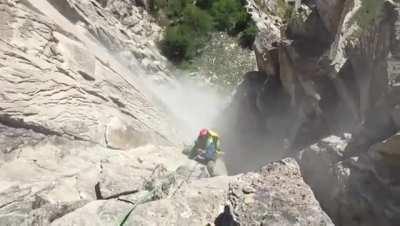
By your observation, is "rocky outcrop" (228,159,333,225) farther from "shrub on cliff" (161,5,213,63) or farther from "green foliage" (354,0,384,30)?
"shrub on cliff" (161,5,213,63)

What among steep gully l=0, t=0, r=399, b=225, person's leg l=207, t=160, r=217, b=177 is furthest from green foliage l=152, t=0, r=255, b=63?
person's leg l=207, t=160, r=217, b=177

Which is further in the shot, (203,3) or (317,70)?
(203,3)

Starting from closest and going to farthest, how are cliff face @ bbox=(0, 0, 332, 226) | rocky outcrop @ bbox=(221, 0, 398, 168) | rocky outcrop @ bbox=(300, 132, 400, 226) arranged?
rocky outcrop @ bbox=(300, 132, 400, 226) < cliff face @ bbox=(0, 0, 332, 226) < rocky outcrop @ bbox=(221, 0, 398, 168)

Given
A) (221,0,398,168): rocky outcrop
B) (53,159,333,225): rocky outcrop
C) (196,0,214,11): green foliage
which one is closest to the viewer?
(53,159,333,225): rocky outcrop

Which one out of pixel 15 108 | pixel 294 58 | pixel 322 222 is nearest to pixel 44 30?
pixel 15 108

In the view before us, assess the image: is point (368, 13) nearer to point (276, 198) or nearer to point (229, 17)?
point (276, 198)

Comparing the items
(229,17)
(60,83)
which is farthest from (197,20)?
(60,83)

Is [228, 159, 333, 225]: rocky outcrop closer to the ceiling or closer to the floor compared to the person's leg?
closer to the floor

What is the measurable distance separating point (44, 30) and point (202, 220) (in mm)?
7412

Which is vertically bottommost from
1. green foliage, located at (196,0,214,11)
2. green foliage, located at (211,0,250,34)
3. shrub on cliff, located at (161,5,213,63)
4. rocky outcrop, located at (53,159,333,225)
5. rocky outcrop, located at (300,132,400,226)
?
rocky outcrop, located at (53,159,333,225)

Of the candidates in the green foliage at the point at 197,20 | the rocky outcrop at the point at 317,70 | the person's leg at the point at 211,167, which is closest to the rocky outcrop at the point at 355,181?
the rocky outcrop at the point at 317,70

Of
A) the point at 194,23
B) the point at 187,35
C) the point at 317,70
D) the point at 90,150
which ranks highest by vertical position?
the point at 194,23

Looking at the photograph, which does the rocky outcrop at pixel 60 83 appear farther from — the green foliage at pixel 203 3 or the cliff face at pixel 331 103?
the green foliage at pixel 203 3

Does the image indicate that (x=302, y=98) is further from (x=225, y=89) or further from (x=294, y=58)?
(x=225, y=89)
